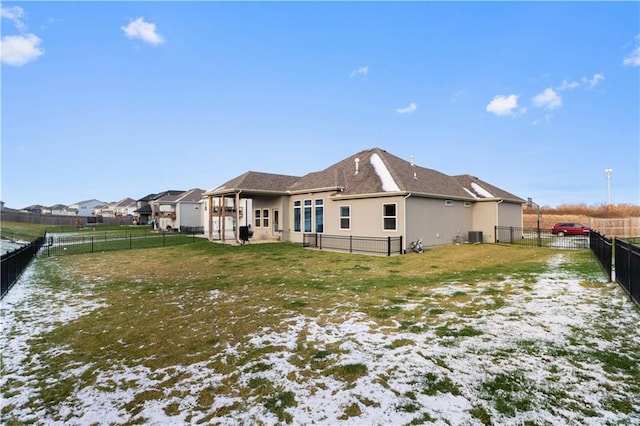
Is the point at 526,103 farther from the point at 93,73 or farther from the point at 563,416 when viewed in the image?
the point at 93,73

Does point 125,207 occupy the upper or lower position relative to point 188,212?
upper

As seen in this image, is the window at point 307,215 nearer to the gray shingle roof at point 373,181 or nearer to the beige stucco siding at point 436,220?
the gray shingle roof at point 373,181

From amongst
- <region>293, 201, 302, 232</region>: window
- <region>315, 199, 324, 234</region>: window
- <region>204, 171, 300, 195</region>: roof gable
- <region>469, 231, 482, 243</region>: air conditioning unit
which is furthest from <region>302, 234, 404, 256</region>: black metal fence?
<region>469, 231, 482, 243</region>: air conditioning unit

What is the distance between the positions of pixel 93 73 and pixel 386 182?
1597cm

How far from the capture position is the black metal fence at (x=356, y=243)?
15.9m

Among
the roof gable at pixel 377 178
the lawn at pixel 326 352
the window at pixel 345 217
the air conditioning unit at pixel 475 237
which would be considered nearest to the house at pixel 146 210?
the roof gable at pixel 377 178

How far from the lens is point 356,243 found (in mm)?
17594

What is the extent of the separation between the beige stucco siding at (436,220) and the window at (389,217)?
2.36ft

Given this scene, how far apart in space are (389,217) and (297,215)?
7300mm

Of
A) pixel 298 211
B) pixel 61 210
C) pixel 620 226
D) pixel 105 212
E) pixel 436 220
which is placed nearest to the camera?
pixel 436 220

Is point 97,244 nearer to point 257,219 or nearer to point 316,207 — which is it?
point 257,219

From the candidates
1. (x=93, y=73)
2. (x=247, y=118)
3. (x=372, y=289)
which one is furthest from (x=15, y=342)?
(x=247, y=118)

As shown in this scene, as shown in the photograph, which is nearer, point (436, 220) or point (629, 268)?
point (629, 268)

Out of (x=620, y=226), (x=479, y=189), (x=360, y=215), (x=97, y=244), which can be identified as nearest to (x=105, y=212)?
(x=97, y=244)
